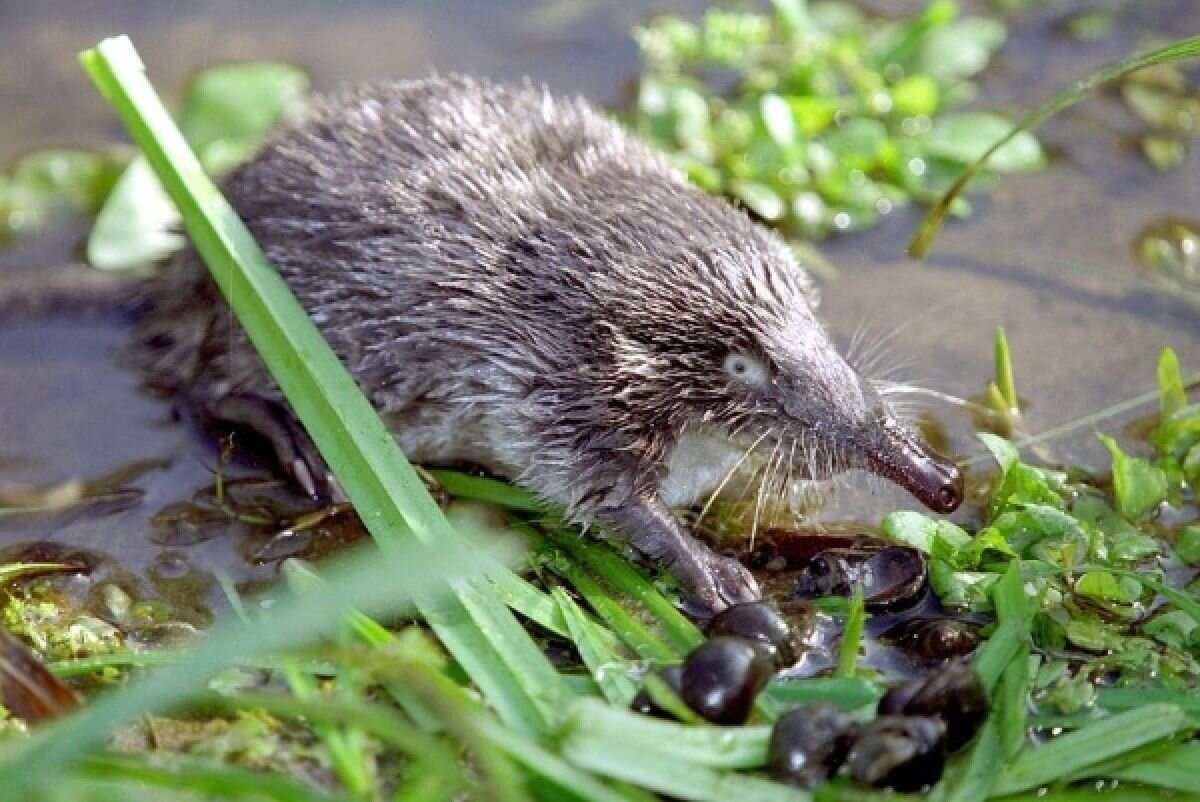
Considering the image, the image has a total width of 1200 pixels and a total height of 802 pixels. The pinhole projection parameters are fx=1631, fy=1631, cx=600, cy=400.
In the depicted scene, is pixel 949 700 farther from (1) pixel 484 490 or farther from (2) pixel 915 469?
(1) pixel 484 490

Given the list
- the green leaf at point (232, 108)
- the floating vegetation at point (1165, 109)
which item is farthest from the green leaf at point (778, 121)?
the green leaf at point (232, 108)

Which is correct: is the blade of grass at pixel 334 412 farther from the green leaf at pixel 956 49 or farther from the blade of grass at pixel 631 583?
the green leaf at pixel 956 49

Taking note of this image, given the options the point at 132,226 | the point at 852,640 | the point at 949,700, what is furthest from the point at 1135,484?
the point at 132,226

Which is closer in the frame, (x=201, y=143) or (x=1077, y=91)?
(x=1077, y=91)

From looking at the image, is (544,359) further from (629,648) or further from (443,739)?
(443,739)

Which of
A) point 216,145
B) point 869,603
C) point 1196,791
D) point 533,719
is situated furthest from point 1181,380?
point 216,145
